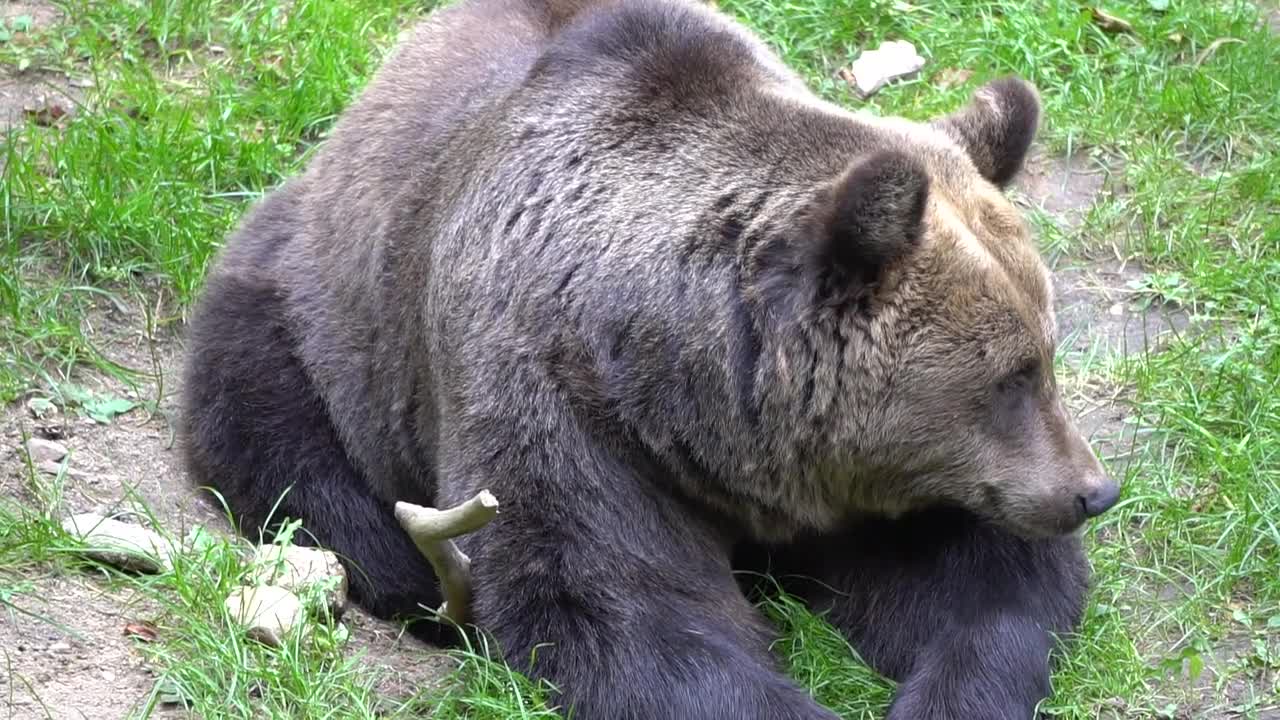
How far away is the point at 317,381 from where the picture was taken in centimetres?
679

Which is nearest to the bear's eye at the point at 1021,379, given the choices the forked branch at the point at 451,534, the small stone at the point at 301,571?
the forked branch at the point at 451,534

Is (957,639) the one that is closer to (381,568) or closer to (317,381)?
(381,568)

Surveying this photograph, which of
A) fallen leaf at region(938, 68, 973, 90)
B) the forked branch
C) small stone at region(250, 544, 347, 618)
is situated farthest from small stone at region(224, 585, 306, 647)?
fallen leaf at region(938, 68, 973, 90)

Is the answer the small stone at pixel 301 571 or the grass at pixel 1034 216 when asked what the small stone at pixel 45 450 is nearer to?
the grass at pixel 1034 216

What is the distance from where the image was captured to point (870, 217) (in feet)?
16.5

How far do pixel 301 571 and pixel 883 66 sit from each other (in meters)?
4.49

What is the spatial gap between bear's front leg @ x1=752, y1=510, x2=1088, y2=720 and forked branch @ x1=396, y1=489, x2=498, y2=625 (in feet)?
4.06

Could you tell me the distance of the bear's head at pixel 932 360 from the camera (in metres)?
5.23

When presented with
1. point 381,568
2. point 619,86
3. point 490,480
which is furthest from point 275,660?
point 619,86

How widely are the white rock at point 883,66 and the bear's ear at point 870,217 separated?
12.5ft

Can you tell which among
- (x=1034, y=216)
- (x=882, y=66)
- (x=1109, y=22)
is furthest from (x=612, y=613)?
(x=1109, y=22)

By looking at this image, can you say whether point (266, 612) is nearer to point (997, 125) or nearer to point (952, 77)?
point (997, 125)

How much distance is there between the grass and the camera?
5723mm

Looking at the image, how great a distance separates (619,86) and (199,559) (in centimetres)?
207
